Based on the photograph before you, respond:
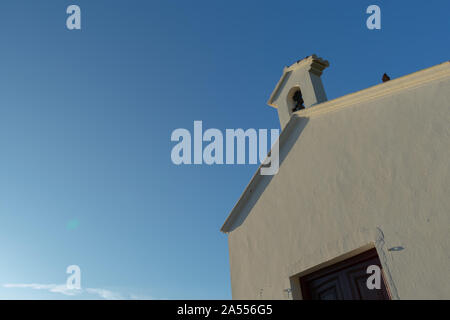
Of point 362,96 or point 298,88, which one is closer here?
point 362,96

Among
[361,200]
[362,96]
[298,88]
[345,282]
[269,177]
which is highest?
[298,88]

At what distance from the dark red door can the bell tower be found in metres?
3.77

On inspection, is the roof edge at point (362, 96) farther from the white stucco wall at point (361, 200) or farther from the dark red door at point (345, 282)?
the dark red door at point (345, 282)

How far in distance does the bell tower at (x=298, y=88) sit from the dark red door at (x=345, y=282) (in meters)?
3.77

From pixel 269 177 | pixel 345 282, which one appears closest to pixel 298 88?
pixel 269 177

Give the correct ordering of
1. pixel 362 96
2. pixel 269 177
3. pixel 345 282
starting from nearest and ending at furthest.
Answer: pixel 345 282 → pixel 362 96 → pixel 269 177

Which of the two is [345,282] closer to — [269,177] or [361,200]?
[361,200]

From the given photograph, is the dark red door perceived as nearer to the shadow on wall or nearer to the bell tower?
the shadow on wall

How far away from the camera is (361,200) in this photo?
5.50 m

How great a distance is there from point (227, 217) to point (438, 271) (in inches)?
177

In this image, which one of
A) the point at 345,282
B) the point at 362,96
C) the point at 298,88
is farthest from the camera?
the point at 298,88

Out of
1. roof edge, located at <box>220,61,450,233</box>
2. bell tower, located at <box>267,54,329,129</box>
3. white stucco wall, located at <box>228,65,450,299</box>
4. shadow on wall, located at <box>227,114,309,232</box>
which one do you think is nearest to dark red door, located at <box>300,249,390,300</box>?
white stucco wall, located at <box>228,65,450,299</box>

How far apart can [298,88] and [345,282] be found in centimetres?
500
